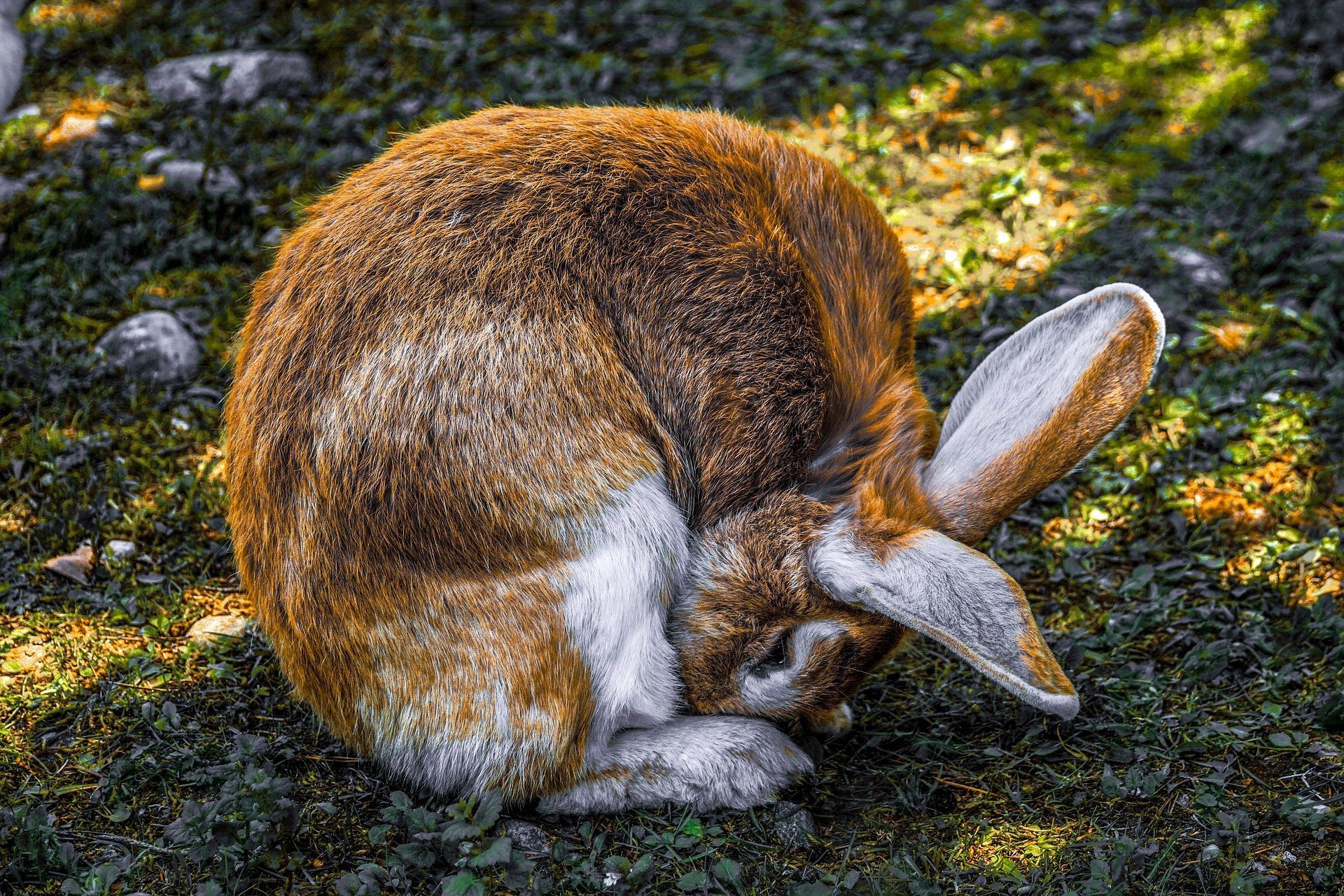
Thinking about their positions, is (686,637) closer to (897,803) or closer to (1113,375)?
(897,803)

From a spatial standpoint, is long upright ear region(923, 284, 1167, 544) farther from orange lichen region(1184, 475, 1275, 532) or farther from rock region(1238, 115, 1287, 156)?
rock region(1238, 115, 1287, 156)

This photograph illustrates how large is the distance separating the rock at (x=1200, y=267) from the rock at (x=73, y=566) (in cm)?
492

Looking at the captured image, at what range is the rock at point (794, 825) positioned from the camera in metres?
3.52

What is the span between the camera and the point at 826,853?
348 cm

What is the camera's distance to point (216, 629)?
14.0 feet

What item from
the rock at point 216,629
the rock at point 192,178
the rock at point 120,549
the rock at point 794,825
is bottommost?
the rock at point 794,825

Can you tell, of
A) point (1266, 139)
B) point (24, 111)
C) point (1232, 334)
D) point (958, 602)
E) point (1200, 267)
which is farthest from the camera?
point (24, 111)

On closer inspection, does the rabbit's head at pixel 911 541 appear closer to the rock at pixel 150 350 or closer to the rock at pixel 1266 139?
the rock at pixel 150 350

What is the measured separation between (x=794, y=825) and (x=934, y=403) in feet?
7.45

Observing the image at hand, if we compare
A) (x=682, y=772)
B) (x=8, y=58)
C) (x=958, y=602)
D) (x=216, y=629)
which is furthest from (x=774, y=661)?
(x=8, y=58)

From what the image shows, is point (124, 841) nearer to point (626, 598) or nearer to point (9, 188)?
point (626, 598)

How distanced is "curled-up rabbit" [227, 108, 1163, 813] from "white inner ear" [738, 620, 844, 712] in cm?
1

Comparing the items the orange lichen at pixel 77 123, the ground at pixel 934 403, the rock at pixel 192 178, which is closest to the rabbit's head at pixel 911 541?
the ground at pixel 934 403

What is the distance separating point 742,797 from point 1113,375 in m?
1.66
